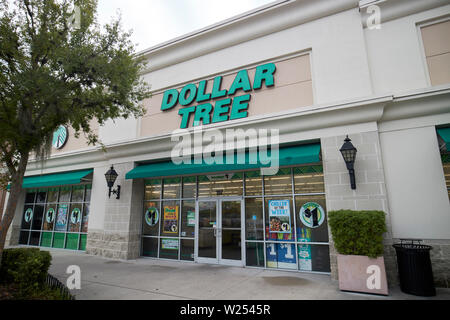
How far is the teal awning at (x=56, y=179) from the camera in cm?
1182

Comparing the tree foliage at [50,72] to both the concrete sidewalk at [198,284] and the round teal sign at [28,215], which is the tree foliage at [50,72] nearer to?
the concrete sidewalk at [198,284]

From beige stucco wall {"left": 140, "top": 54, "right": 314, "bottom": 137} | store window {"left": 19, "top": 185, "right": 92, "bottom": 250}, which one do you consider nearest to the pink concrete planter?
beige stucco wall {"left": 140, "top": 54, "right": 314, "bottom": 137}

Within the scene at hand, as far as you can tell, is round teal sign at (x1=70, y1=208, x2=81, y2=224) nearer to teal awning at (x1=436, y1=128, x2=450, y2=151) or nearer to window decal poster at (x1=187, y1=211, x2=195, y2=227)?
window decal poster at (x1=187, y1=211, x2=195, y2=227)

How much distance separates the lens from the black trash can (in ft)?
17.7

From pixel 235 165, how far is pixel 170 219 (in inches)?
152

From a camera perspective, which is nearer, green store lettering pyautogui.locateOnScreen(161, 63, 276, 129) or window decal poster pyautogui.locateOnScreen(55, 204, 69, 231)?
green store lettering pyautogui.locateOnScreen(161, 63, 276, 129)

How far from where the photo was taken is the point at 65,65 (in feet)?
19.6

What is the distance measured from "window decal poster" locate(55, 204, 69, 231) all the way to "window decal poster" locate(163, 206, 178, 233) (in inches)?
251

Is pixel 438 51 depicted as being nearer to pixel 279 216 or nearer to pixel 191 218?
pixel 279 216

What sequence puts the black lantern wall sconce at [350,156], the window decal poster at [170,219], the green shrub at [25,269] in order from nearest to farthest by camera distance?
1. the green shrub at [25,269]
2. the black lantern wall sconce at [350,156]
3. the window decal poster at [170,219]

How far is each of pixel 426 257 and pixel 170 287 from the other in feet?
18.9

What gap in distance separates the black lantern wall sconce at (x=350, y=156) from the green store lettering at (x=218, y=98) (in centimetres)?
322

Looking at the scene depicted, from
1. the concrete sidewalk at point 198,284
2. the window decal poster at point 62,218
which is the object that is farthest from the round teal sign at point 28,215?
the concrete sidewalk at point 198,284
